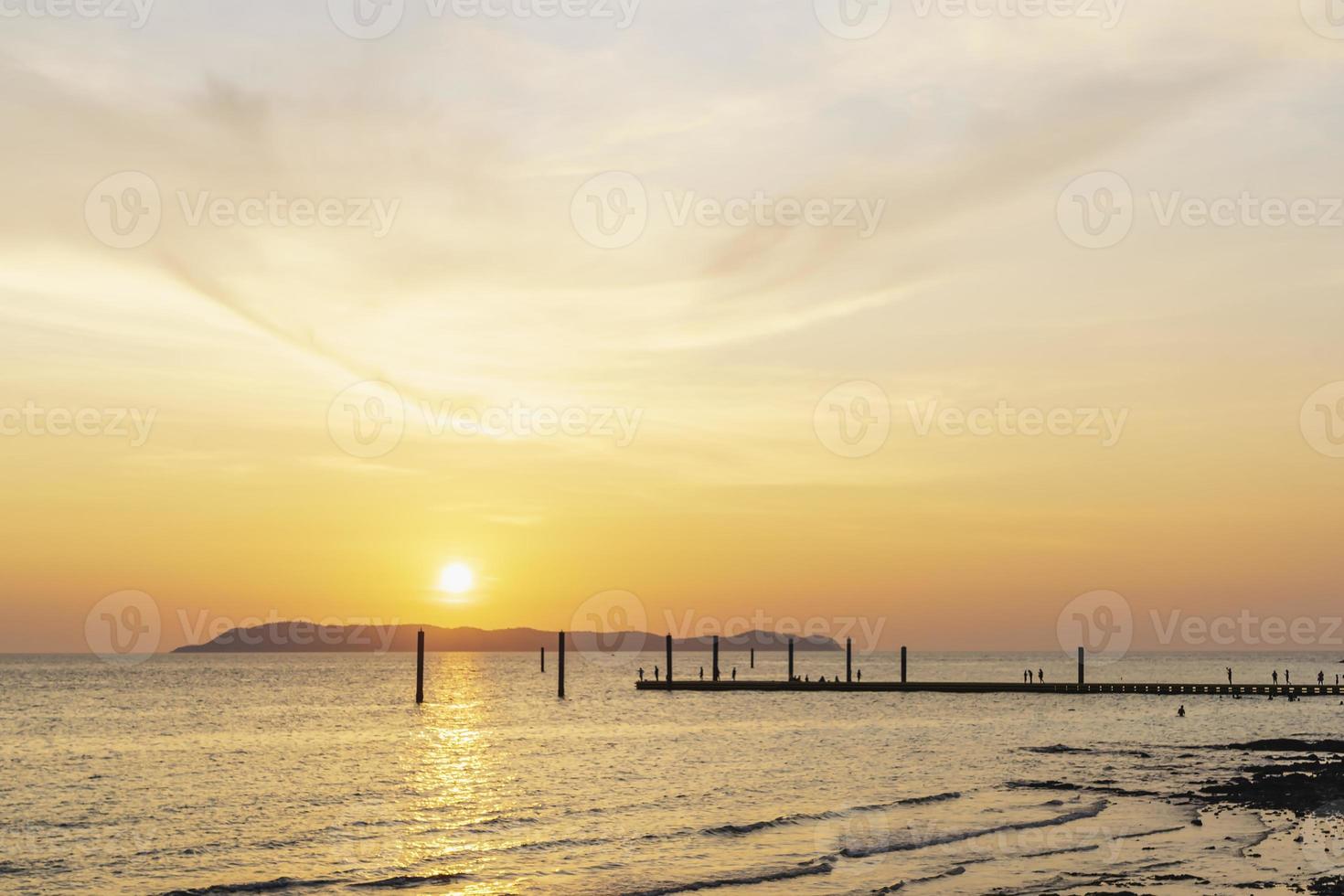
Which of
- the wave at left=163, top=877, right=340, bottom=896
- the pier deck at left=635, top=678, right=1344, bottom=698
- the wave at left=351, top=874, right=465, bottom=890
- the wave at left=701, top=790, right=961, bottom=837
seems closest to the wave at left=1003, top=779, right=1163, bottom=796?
the wave at left=701, top=790, right=961, bottom=837

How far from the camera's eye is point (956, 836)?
3728 centimetres

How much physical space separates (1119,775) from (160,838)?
120ft

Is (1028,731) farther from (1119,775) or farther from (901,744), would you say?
(1119,775)

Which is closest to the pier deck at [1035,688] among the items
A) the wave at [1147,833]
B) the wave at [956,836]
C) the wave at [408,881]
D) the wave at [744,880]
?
the wave at [956,836]

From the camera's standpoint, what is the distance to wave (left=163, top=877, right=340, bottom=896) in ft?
103

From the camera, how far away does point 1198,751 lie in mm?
61750

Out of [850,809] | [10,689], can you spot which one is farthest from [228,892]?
[10,689]

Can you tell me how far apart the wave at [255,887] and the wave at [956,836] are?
45.9 ft

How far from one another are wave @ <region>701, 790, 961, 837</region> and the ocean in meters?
0.16

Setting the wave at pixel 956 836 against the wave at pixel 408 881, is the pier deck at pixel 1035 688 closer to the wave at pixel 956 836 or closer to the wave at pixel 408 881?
the wave at pixel 956 836

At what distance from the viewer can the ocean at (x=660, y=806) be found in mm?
32156

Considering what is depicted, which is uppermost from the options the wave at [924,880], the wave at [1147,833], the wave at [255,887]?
the wave at [1147,833]

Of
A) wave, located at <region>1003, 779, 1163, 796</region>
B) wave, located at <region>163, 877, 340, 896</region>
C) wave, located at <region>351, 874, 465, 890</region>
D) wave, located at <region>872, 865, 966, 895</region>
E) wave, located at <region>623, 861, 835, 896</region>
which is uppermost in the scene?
wave, located at <region>872, 865, 966, 895</region>

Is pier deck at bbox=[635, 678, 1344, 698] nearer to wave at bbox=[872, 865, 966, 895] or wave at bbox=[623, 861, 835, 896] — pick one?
wave at bbox=[872, 865, 966, 895]
